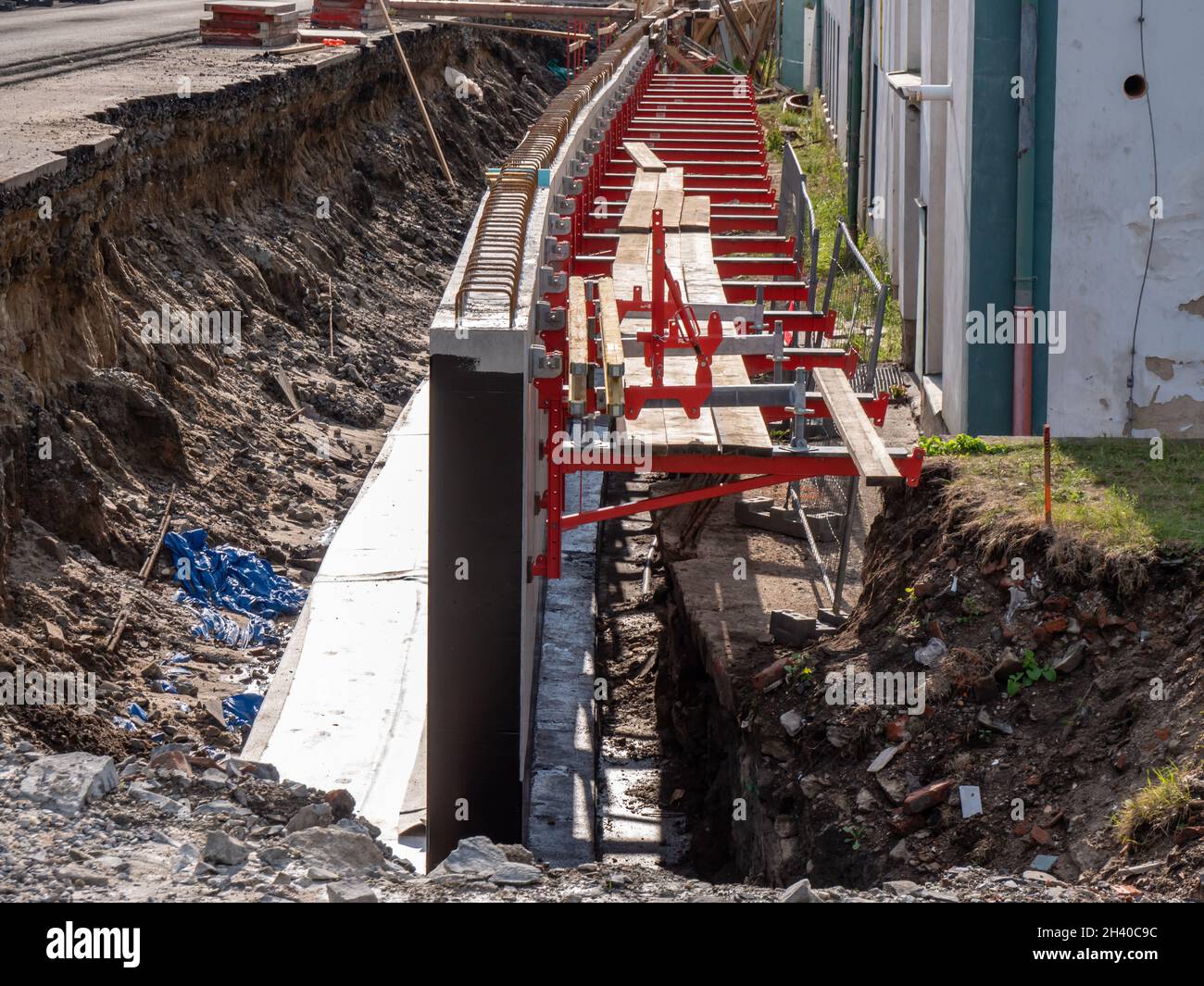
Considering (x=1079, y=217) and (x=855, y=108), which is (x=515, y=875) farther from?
(x=855, y=108)

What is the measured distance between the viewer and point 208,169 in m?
16.9

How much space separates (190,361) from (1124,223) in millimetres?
8497

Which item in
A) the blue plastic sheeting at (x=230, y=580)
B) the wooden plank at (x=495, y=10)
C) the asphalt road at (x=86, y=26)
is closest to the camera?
the blue plastic sheeting at (x=230, y=580)

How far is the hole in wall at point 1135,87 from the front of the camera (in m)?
10.4

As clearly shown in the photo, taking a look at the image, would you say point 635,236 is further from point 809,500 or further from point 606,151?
point 606,151

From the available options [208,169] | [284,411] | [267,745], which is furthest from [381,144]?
Result: [267,745]

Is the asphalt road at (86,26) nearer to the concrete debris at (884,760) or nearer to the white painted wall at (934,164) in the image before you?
the white painted wall at (934,164)

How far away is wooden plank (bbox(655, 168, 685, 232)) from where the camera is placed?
40.8 feet

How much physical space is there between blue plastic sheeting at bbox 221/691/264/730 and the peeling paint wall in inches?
231

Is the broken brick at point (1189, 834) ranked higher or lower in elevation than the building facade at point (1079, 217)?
lower

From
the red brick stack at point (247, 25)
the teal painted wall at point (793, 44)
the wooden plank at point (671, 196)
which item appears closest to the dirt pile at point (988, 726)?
the wooden plank at point (671, 196)

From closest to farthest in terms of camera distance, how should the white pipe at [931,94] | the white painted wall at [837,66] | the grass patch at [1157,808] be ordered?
the grass patch at [1157,808]
the white pipe at [931,94]
the white painted wall at [837,66]

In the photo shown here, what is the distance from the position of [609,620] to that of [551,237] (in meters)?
3.12

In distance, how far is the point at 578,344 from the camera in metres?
7.89
